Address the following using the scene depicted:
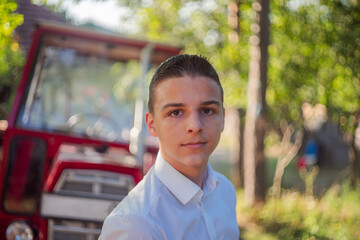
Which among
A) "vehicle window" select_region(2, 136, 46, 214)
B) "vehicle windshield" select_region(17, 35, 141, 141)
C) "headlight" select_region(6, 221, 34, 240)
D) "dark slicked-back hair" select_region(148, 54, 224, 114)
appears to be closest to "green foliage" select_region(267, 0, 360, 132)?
"vehicle windshield" select_region(17, 35, 141, 141)

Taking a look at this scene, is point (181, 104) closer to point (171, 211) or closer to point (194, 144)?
point (194, 144)

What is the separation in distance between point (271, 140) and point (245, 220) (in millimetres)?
10982

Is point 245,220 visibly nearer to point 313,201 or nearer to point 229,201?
point 313,201

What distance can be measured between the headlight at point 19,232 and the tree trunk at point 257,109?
167 inches

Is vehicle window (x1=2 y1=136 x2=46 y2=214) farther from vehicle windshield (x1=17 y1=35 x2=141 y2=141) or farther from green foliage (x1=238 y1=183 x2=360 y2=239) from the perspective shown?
green foliage (x1=238 y1=183 x2=360 y2=239)

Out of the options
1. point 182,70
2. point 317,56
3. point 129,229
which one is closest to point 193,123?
point 182,70

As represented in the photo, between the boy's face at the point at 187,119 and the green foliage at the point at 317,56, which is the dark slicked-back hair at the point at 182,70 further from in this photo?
the green foliage at the point at 317,56

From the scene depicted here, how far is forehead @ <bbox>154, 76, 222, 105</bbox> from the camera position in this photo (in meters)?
1.52

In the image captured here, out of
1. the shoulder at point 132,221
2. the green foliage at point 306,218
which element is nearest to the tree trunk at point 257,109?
the green foliage at point 306,218

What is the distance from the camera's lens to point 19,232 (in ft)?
11.1

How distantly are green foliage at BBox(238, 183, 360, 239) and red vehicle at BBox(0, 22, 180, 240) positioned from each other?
90.1 inches

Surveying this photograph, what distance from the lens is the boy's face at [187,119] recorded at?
4.96 feet

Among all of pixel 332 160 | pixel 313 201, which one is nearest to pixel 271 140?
pixel 332 160

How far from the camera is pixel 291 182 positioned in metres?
11.1
